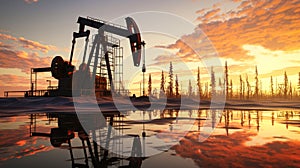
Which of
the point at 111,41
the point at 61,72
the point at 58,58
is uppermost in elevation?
the point at 111,41

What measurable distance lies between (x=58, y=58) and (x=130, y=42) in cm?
920

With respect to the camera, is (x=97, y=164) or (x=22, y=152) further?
(x=22, y=152)

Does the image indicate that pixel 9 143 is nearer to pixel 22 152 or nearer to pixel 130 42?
pixel 22 152

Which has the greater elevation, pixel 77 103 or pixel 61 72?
pixel 61 72

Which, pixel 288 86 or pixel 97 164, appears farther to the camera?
pixel 288 86

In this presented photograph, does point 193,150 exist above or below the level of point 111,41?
below

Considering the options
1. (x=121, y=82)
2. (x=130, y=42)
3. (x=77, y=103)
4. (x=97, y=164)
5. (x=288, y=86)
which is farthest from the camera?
(x=288, y=86)

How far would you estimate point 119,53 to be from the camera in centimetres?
2867

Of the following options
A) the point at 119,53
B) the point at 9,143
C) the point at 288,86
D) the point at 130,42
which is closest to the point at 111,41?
the point at 119,53

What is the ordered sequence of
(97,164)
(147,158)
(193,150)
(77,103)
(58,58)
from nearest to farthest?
(97,164) → (147,158) → (193,150) → (77,103) → (58,58)

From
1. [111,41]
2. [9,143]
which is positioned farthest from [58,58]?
[9,143]

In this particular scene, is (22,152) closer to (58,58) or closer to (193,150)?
(193,150)

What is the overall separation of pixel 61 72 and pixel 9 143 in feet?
70.1

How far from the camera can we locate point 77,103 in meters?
20.0
